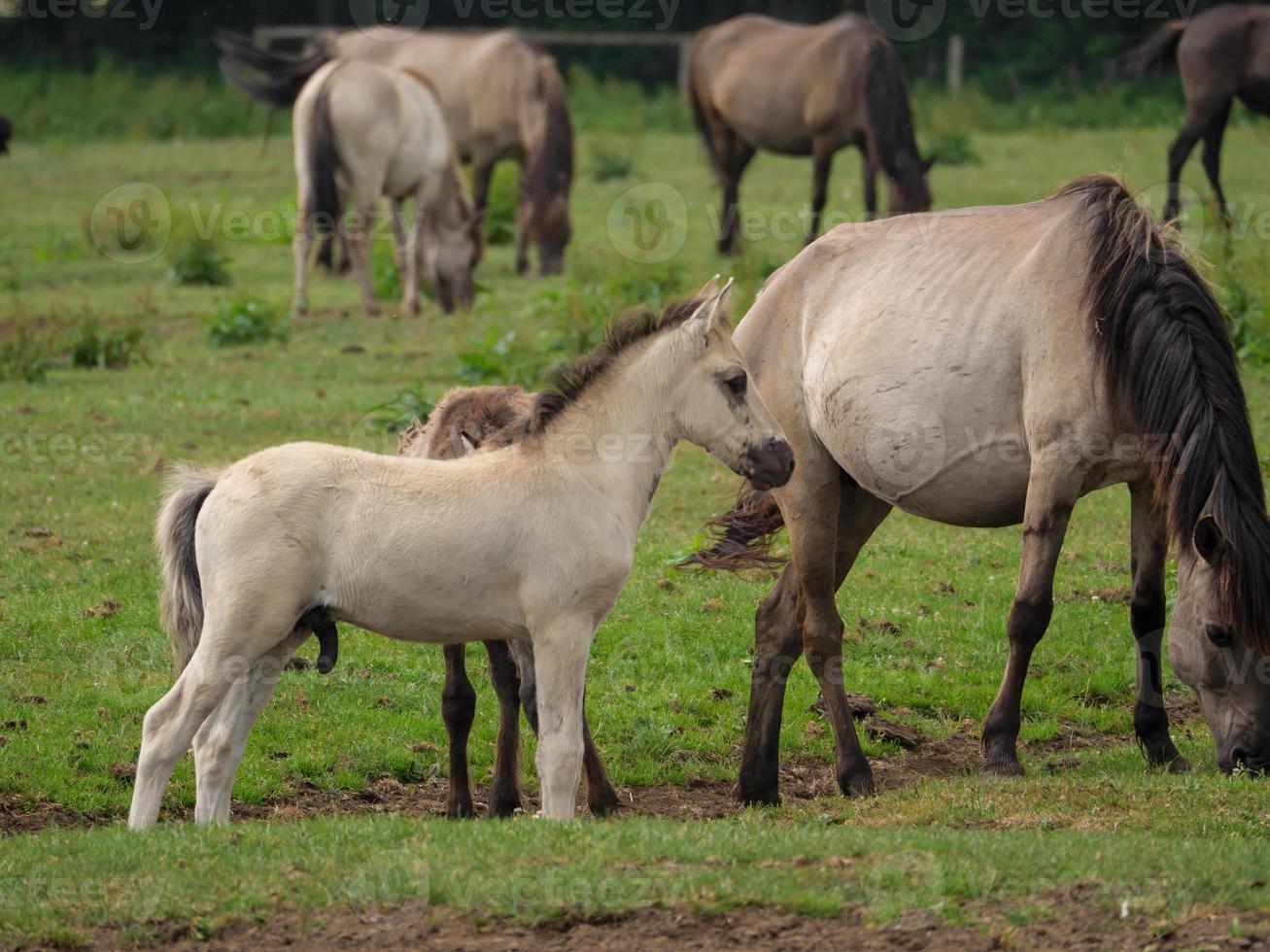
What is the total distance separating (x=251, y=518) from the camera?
538 centimetres

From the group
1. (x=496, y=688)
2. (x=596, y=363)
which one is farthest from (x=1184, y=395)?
(x=496, y=688)

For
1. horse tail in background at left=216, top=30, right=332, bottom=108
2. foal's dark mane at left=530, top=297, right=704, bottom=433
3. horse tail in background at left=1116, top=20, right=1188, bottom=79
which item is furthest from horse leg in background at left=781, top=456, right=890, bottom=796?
horse tail in background at left=216, top=30, right=332, bottom=108

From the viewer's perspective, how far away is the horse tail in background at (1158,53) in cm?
1944

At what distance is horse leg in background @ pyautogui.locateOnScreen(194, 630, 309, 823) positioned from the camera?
5754 mm

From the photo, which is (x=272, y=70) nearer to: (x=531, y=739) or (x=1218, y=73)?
(x=1218, y=73)

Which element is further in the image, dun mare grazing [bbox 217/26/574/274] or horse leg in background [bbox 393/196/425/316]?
dun mare grazing [bbox 217/26/574/274]

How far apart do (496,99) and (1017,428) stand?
50.0 ft

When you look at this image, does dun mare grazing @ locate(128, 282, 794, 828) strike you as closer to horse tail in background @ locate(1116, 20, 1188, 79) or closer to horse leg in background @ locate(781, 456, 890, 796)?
horse leg in background @ locate(781, 456, 890, 796)

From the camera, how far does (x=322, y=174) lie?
57.1 feet

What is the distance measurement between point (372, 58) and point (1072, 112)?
12.8 metres

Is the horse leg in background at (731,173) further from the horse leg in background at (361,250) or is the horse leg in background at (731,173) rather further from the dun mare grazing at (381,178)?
A: the horse leg in background at (361,250)

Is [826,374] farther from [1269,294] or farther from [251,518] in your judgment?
[1269,294]

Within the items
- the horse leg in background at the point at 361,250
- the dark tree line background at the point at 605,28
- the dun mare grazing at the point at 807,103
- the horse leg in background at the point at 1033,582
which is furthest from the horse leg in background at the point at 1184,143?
the dark tree line background at the point at 605,28

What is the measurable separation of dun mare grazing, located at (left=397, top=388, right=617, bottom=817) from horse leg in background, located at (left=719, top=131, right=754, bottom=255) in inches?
504
